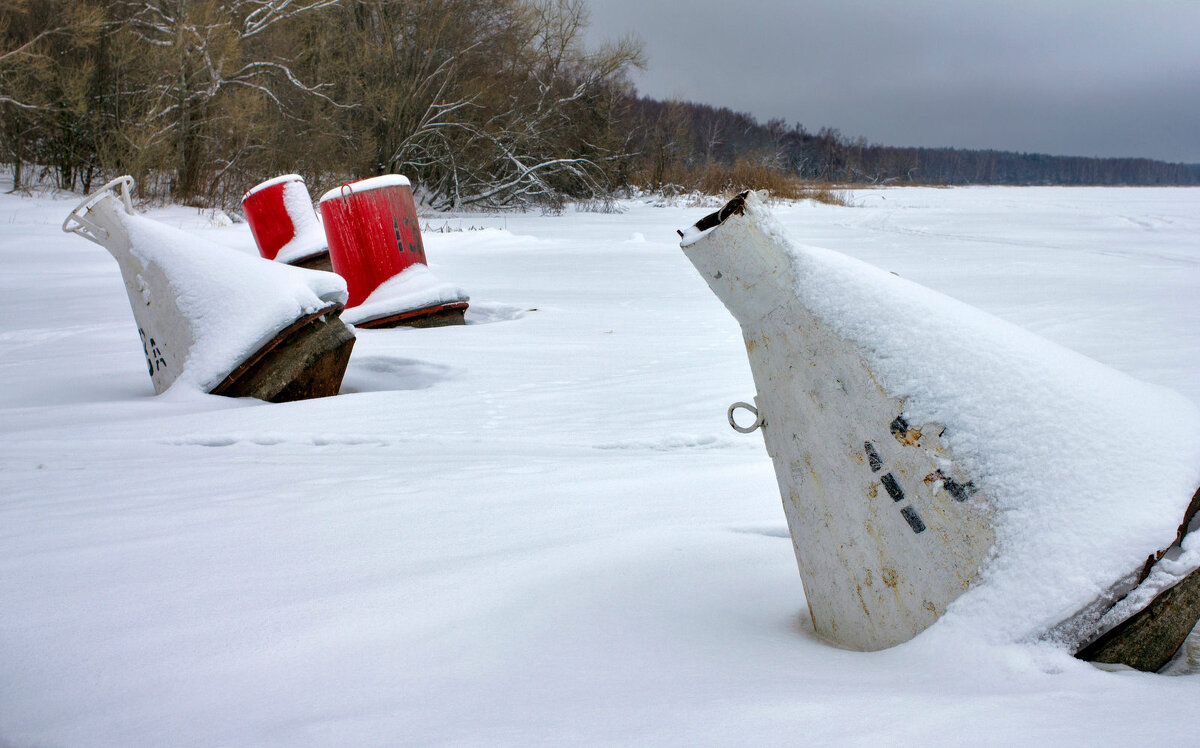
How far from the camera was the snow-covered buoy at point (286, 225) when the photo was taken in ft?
21.4

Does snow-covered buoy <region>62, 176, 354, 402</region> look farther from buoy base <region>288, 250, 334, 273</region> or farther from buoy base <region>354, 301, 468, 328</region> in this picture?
buoy base <region>288, 250, 334, 273</region>

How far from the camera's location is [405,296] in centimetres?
568

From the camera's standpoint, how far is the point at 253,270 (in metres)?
3.67

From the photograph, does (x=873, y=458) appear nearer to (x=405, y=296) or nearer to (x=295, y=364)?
(x=295, y=364)

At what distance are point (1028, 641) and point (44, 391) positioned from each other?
417 cm

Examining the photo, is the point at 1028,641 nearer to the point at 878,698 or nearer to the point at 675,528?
the point at 878,698

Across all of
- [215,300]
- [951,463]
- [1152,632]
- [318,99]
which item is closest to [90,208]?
[215,300]

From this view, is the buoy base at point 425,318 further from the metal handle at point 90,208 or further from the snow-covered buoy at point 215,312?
the metal handle at point 90,208

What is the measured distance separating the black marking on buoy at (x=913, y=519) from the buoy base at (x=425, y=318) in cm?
471

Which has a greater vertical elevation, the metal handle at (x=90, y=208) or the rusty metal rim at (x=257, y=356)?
the metal handle at (x=90, y=208)

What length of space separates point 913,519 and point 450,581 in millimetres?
857

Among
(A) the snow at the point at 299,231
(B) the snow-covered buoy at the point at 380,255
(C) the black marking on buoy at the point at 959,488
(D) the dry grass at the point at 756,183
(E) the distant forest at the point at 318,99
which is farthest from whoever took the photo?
(D) the dry grass at the point at 756,183

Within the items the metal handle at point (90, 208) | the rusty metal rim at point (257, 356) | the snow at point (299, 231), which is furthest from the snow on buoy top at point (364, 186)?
the rusty metal rim at point (257, 356)

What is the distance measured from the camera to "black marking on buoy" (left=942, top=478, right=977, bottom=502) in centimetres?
118
